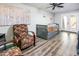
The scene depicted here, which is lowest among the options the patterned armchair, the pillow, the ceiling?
the pillow

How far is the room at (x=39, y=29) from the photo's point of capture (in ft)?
6.89

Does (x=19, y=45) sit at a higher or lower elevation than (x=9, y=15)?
lower

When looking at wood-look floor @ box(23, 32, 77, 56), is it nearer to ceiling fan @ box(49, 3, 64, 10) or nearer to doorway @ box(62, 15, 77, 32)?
doorway @ box(62, 15, 77, 32)

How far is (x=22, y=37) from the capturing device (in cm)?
216

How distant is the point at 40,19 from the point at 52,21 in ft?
0.70

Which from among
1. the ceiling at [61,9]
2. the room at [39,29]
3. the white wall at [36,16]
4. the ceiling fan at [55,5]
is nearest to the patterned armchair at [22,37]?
the room at [39,29]

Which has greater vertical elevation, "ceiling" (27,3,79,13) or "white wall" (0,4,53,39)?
"ceiling" (27,3,79,13)

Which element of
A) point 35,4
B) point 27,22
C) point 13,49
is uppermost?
point 35,4

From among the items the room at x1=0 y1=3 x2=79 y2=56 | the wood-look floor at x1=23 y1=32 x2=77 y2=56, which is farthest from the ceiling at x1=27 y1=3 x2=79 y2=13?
the wood-look floor at x1=23 y1=32 x2=77 y2=56

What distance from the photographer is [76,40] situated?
7.07 feet

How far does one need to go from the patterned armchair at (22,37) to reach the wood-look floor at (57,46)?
10cm

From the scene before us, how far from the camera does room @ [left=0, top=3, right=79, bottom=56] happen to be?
6.89ft

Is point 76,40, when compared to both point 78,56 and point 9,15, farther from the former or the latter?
point 9,15

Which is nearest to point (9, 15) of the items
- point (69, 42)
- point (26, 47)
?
point (26, 47)
